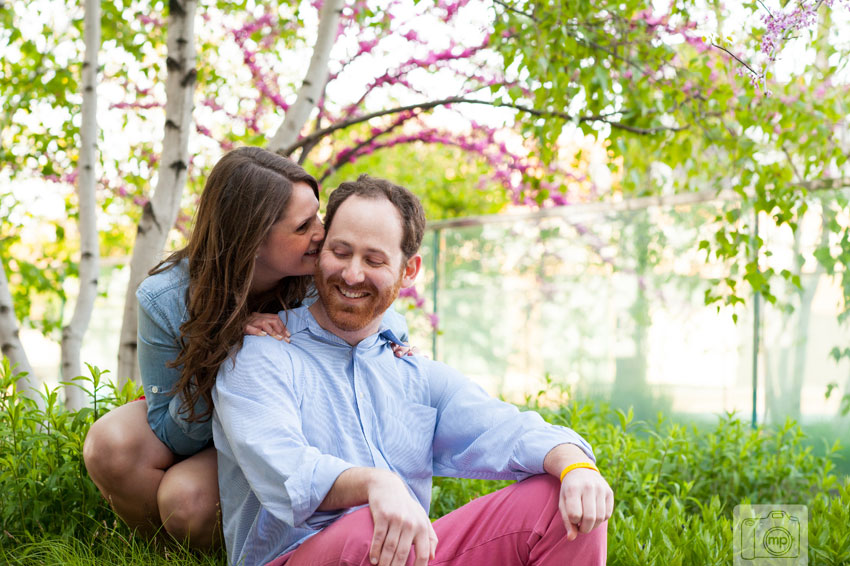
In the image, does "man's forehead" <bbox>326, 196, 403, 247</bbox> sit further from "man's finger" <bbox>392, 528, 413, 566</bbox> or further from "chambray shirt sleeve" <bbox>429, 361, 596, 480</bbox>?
"man's finger" <bbox>392, 528, 413, 566</bbox>

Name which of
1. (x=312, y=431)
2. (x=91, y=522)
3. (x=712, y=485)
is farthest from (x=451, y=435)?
(x=712, y=485)

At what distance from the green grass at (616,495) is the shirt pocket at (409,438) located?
72 centimetres

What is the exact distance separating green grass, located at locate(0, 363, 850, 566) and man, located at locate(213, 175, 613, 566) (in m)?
0.71

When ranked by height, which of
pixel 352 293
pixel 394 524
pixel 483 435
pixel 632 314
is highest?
pixel 352 293

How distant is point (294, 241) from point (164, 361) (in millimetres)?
528

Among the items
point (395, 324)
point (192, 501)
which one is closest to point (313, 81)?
point (395, 324)

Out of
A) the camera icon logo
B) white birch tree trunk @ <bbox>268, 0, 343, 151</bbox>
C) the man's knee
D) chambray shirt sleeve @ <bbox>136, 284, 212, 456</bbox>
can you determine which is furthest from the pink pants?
white birch tree trunk @ <bbox>268, 0, 343, 151</bbox>

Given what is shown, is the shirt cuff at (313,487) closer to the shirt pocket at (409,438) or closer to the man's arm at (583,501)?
the shirt pocket at (409,438)

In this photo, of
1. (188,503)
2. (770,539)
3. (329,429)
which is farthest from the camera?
(770,539)

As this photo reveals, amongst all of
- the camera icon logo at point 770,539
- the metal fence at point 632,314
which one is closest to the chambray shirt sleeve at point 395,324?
the camera icon logo at point 770,539

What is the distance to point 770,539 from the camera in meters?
2.90

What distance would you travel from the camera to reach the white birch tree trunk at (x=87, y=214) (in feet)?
13.6

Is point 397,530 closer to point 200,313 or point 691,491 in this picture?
point 200,313

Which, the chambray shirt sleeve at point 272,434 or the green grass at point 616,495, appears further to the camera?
the green grass at point 616,495
